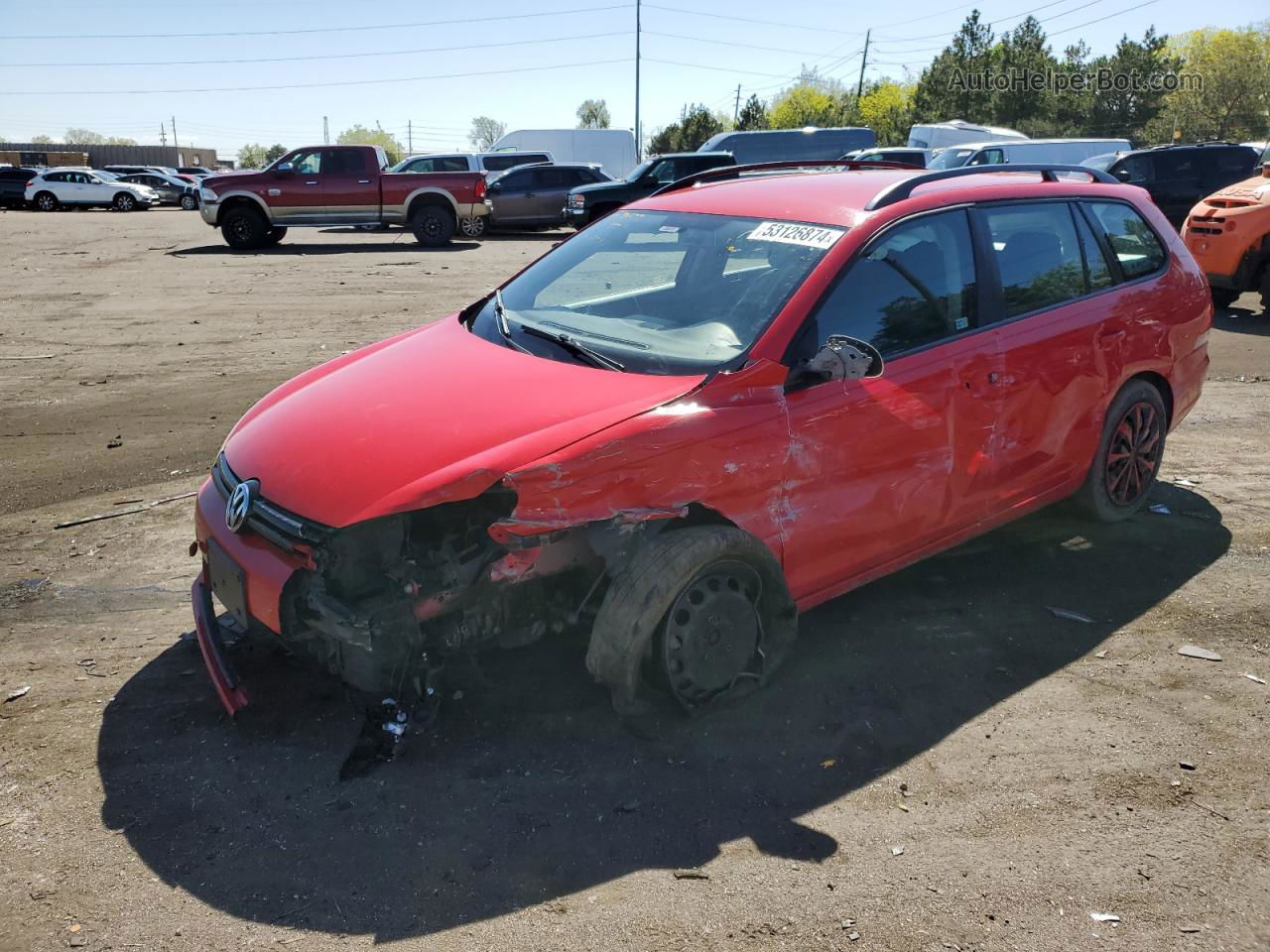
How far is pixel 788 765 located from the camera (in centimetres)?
333

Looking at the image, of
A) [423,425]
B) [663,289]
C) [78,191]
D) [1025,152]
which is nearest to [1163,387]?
[663,289]

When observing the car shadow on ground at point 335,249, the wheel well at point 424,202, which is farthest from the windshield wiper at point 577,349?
the wheel well at point 424,202

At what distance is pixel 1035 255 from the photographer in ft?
14.9

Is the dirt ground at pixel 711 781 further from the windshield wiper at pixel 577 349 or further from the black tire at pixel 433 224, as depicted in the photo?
the black tire at pixel 433 224

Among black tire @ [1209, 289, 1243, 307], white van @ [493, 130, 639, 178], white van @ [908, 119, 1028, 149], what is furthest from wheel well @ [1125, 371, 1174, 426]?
white van @ [493, 130, 639, 178]

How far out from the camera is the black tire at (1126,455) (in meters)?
4.98

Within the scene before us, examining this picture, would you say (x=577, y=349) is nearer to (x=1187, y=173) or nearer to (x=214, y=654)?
(x=214, y=654)

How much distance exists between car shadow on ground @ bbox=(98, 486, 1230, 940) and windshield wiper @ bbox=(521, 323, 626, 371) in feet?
3.45

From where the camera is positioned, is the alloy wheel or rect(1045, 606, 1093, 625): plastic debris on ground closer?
rect(1045, 606, 1093, 625): plastic debris on ground

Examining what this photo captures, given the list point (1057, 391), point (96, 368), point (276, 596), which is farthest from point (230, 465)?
point (96, 368)

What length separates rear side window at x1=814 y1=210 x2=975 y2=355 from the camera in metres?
3.78

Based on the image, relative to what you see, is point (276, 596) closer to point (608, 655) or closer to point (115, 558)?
point (608, 655)

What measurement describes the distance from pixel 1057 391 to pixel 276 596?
3384mm

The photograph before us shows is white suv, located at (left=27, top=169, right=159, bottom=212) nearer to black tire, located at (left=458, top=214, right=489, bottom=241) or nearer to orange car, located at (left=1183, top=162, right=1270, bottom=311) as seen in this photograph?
black tire, located at (left=458, top=214, right=489, bottom=241)
